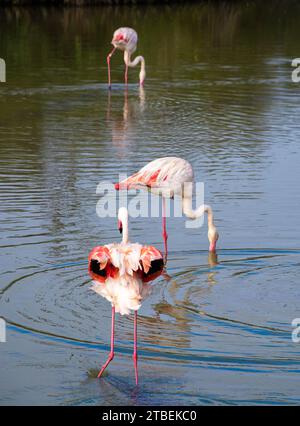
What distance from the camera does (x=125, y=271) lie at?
6.16 m

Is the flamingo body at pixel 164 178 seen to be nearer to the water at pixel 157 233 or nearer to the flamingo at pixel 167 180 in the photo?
the flamingo at pixel 167 180

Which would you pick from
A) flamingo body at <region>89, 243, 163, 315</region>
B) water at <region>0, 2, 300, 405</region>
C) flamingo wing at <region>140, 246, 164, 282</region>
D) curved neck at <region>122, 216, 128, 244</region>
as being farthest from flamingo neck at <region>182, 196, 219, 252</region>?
flamingo wing at <region>140, 246, 164, 282</region>

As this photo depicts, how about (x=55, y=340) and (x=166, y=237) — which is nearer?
(x=55, y=340)

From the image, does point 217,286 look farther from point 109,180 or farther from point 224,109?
point 224,109

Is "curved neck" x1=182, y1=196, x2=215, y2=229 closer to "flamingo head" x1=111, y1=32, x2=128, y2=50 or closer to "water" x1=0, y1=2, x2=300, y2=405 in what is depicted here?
"water" x1=0, y1=2, x2=300, y2=405

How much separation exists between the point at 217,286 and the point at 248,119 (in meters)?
7.97

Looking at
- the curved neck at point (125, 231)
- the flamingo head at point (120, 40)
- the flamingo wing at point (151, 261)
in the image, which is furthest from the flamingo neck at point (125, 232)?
the flamingo head at point (120, 40)

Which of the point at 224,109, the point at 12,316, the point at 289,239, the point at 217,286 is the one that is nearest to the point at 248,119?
the point at 224,109

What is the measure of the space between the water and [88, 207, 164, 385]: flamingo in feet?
1.58

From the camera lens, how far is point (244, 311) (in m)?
7.53

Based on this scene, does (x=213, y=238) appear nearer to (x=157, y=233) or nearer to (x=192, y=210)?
(x=192, y=210)

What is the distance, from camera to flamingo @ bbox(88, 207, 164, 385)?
6.10 m

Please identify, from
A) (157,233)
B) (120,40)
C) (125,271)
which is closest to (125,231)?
(125,271)

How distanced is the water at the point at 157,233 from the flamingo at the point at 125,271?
480 mm
